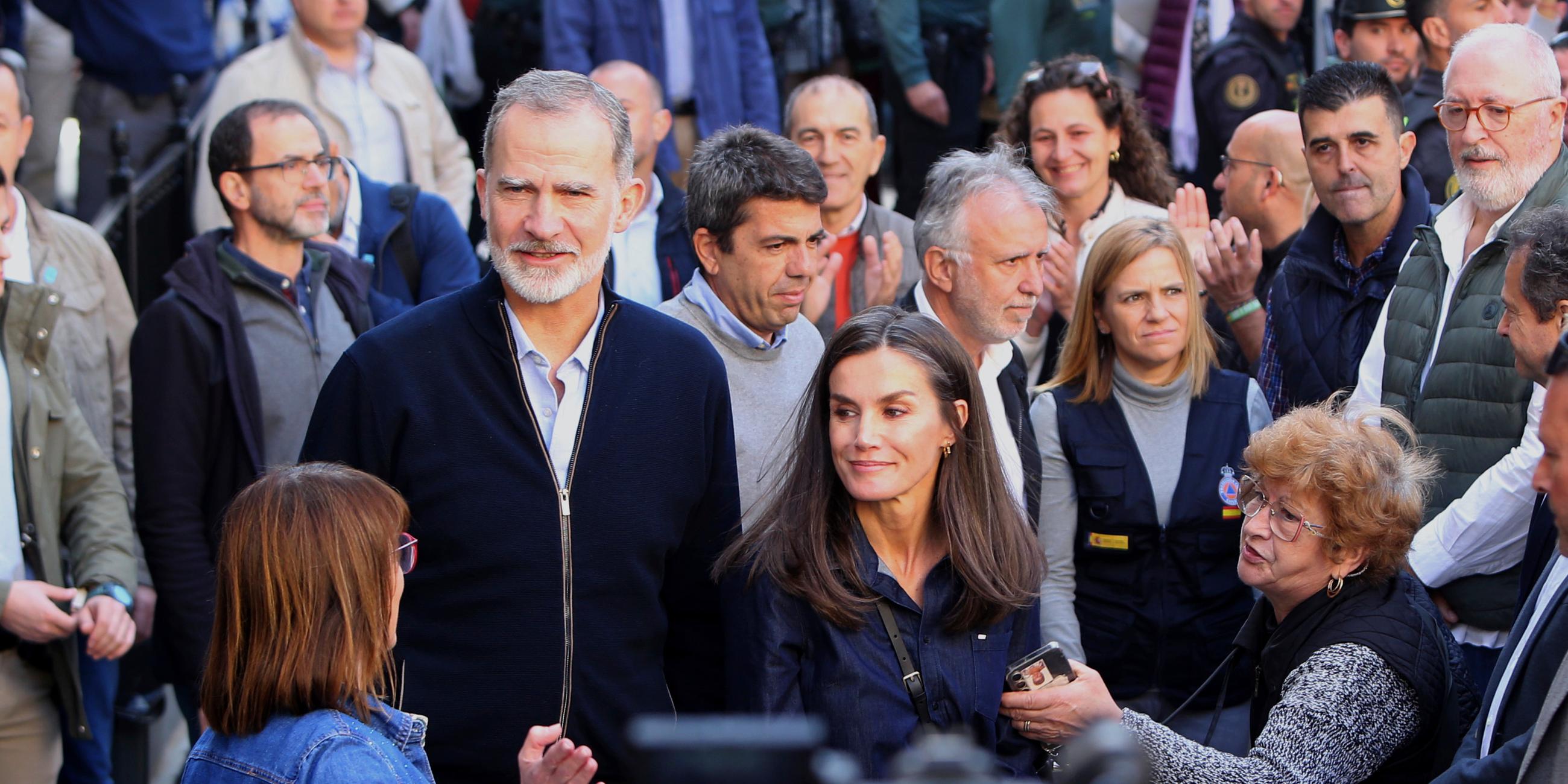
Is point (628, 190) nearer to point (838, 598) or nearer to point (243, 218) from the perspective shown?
point (838, 598)

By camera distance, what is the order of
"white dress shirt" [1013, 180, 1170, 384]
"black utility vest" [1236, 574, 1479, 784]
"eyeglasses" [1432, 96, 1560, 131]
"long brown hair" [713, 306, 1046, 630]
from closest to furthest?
1. "long brown hair" [713, 306, 1046, 630]
2. "black utility vest" [1236, 574, 1479, 784]
3. "eyeglasses" [1432, 96, 1560, 131]
4. "white dress shirt" [1013, 180, 1170, 384]

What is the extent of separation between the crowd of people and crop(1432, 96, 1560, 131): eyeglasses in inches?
0.7

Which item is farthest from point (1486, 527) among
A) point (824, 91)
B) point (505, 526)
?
point (824, 91)

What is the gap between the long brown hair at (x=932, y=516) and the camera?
3.11m

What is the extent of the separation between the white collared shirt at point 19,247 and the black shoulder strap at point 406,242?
3.77ft

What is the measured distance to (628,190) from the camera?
3.38 m

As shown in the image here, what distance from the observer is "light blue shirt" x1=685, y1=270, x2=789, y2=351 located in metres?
4.11

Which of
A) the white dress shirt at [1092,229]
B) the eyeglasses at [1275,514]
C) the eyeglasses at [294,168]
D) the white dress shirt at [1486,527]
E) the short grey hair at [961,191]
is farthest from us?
the white dress shirt at [1092,229]

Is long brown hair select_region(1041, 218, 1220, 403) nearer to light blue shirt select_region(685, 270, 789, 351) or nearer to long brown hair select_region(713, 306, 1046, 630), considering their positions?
light blue shirt select_region(685, 270, 789, 351)

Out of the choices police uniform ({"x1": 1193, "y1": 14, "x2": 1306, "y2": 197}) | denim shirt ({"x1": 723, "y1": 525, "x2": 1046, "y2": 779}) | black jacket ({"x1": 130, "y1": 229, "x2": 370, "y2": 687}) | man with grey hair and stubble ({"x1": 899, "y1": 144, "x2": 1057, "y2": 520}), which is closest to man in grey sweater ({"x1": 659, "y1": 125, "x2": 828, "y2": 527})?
man with grey hair and stubble ({"x1": 899, "y1": 144, "x2": 1057, "y2": 520})

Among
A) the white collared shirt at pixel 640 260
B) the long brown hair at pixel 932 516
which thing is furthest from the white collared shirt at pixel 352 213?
the long brown hair at pixel 932 516

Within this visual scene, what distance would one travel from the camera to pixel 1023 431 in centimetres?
432

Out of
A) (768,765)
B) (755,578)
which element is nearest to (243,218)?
(755,578)

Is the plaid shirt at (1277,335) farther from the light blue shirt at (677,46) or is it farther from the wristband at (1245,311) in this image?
the light blue shirt at (677,46)
